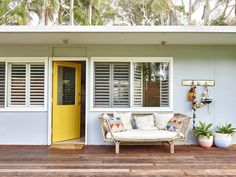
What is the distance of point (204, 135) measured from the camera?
466cm

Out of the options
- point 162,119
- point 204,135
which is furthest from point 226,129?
point 162,119

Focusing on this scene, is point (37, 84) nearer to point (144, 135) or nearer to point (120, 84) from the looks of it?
point (120, 84)

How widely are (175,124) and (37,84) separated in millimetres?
3008

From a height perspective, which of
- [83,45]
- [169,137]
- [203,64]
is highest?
[83,45]

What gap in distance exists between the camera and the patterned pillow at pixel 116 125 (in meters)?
4.37

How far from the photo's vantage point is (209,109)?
4969 millimetres

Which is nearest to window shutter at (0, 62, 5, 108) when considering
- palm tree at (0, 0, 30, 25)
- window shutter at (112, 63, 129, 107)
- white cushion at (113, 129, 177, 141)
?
window shutter at (112, 63, 129, 107)

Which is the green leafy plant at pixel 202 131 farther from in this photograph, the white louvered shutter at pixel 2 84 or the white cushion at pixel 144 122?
the white louvered shutter at pixel 2 84

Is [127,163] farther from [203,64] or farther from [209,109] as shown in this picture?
[203,64]

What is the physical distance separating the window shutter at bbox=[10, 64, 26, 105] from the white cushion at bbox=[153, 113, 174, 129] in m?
2.86

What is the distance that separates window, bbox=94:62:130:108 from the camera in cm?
499

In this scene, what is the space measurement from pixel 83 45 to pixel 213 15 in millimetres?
9472

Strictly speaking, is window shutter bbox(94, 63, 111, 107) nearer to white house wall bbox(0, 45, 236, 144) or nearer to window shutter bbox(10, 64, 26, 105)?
white house wall bbox(0, 45, 236, 144)

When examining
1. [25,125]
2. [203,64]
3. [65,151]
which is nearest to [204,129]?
[203,64]
